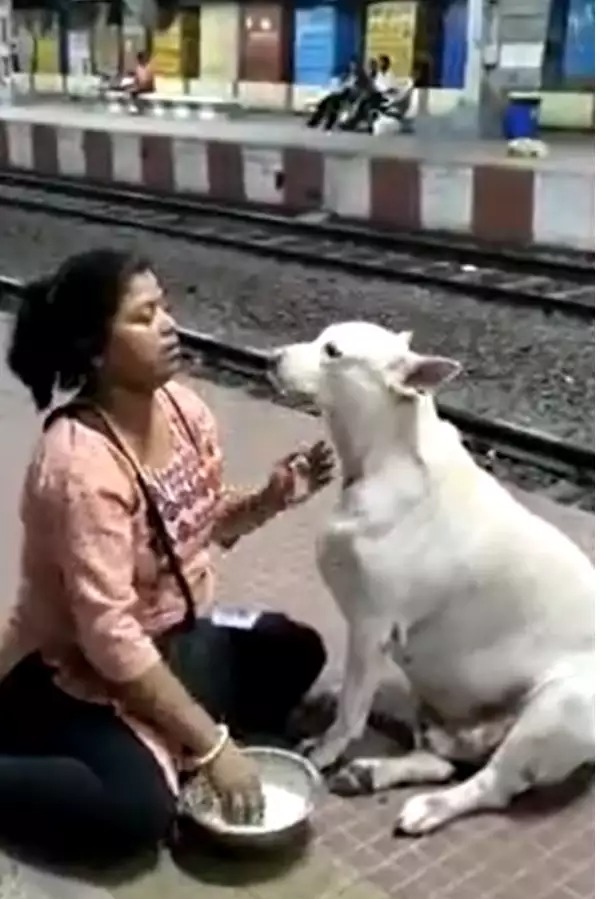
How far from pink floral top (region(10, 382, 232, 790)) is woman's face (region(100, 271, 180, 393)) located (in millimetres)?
125

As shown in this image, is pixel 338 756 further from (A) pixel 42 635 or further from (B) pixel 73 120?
(B) pixel 73 120

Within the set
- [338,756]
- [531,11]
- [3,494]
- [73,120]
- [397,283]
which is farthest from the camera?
[73,120]

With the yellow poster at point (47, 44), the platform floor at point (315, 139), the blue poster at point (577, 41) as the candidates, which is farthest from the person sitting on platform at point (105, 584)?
the yellow poster at point (47, 44)

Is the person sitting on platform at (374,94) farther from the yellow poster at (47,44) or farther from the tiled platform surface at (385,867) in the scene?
the tiled platform surface at (385,867)

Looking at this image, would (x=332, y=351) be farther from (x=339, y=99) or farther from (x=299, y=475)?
(x=339, y=99)

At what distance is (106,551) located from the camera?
3057 mm

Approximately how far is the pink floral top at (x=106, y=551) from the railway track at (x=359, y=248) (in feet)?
14.4

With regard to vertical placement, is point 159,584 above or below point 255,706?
above

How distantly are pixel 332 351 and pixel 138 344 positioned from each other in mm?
405

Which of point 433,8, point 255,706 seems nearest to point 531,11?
point 433,8

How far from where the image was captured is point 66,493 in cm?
306

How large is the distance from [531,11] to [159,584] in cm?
1130

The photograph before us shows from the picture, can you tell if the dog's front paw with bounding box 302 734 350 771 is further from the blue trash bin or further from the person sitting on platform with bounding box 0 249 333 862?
the blue trash bin

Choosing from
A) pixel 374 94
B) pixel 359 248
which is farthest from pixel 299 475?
pixel 374 94
